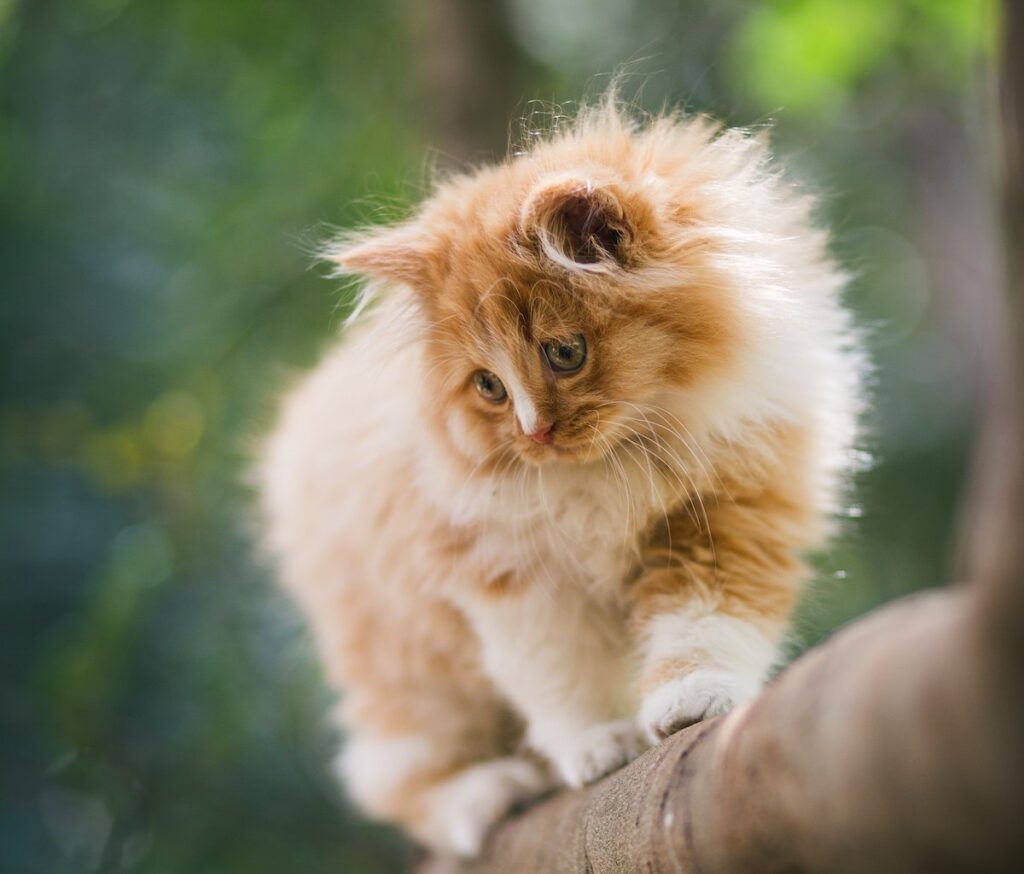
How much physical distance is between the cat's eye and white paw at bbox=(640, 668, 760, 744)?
601 mm

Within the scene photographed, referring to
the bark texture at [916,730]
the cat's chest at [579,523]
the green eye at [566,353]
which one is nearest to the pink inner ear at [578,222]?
the green eye at [566,353]

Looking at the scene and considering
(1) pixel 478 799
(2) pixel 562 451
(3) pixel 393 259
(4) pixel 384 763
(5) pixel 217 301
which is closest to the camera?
(2) pixel 562 451

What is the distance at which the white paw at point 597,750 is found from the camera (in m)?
1.87

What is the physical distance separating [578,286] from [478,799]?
1.19 m

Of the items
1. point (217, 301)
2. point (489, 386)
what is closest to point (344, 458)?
point (489, 386)

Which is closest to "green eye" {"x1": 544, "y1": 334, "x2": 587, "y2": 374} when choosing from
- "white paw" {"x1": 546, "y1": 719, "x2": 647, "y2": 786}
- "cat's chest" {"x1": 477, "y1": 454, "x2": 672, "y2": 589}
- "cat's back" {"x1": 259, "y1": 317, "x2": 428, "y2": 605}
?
"cat's chest" {"x1": 477, "y1": 454, "x2": 672, "y2": 589}

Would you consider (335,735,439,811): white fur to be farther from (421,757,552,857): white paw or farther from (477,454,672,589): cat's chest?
(477,454,672,589): cat's chest

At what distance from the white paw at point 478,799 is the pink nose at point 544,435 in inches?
35.4

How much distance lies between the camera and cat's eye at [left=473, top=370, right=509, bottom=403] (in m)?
1.92

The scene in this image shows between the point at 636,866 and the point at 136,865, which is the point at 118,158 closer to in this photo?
the point at 136,865

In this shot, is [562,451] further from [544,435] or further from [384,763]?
[384,763]

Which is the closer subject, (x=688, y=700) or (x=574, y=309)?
(x=688, y=700)

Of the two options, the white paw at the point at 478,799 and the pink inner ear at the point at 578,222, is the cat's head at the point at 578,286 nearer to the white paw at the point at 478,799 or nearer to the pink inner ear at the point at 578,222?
the pink inner ear at the point at 578,222

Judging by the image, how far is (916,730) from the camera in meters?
0.77
